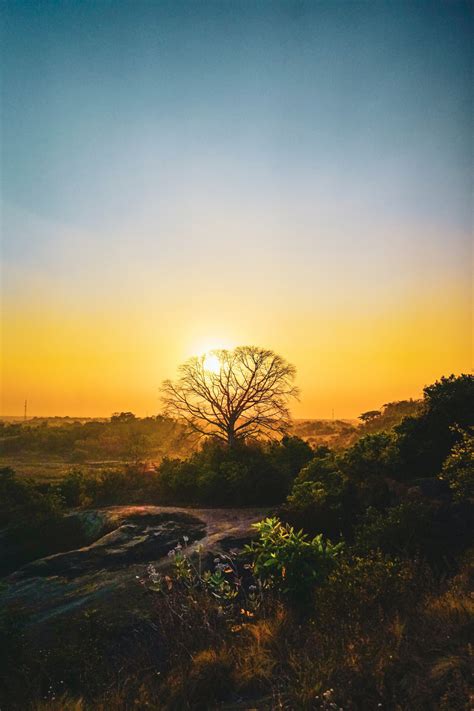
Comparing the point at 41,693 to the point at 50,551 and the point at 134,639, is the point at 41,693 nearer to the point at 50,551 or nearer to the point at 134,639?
the point at 134,639

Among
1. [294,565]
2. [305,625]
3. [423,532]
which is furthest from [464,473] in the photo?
[305,625]

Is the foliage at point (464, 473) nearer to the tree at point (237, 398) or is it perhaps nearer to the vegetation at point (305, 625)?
the vegetation at point (305, 625)

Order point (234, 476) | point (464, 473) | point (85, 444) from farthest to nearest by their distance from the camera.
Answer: point (85, 444) < point (234, 476) < point (464, 473)

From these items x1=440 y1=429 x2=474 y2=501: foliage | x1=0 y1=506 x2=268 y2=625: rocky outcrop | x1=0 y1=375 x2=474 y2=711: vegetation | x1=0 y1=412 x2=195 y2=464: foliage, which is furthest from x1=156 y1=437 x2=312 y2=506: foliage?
x1=0 y1=412 x2=195 y2=464: foliage

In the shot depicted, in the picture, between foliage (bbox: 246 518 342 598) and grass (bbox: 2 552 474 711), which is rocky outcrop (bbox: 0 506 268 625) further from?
foliage (bbox: 246 518 342 598)

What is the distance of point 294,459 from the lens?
18344 mm

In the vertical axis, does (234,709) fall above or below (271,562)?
below

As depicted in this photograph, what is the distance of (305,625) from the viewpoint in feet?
20.8

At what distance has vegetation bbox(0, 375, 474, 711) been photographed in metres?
4.70

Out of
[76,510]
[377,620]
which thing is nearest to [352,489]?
[377,620]

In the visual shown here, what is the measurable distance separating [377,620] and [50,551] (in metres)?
9.90

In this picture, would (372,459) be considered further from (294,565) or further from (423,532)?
(294,565)

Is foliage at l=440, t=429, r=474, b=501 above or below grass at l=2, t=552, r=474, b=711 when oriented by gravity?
above

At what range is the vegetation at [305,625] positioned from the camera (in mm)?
4695
